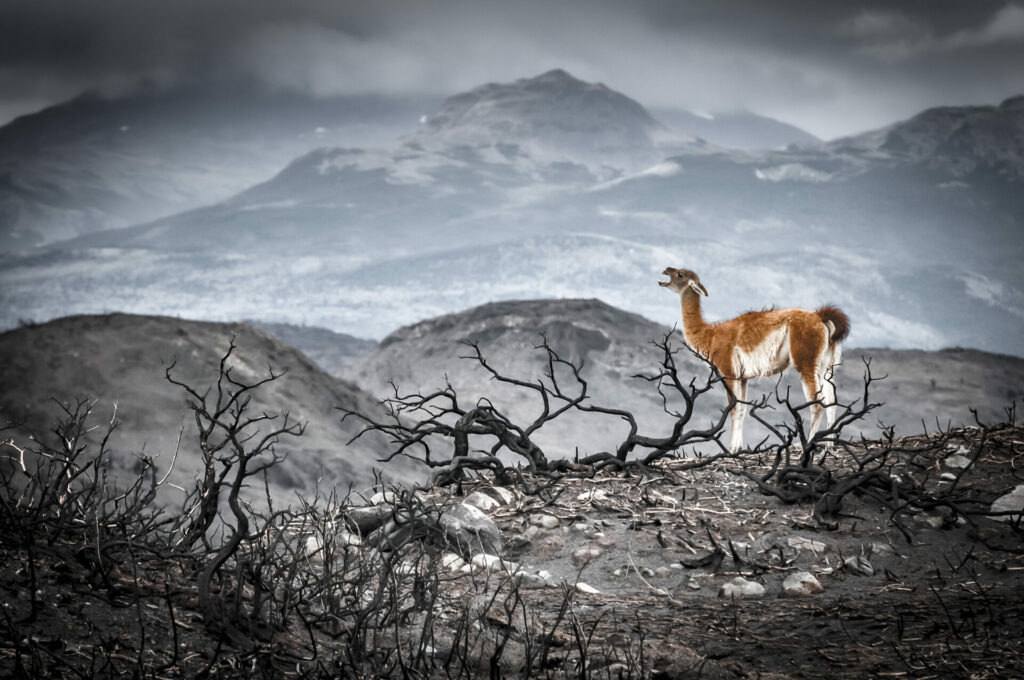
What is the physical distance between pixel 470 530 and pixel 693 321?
5.57 metres

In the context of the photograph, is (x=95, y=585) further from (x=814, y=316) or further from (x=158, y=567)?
(x=814, y=316)

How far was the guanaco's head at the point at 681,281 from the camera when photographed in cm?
1063

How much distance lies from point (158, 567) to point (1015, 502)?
589cm

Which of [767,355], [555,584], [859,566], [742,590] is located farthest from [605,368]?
[742,590]

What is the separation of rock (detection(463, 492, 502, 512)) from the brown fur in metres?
3.75

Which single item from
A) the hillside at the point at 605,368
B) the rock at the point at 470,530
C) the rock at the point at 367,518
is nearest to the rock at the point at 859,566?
the rock at the point at 470,530

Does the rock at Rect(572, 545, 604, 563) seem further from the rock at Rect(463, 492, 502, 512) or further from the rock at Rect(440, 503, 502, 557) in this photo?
the rock at Rect(463, 492, 502, 512)

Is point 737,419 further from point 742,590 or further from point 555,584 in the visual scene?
point 555,584

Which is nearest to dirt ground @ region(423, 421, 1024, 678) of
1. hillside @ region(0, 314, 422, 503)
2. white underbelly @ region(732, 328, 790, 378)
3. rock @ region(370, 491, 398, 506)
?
rock @ region(370, 491, 398, 506)

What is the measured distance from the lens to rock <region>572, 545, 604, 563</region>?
598cm

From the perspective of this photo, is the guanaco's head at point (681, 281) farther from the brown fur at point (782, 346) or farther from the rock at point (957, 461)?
the rock at point (957, 461)

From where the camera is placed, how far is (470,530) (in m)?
5.91

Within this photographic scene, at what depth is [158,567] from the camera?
173 inches

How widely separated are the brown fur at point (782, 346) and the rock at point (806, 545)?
3.57 meters
